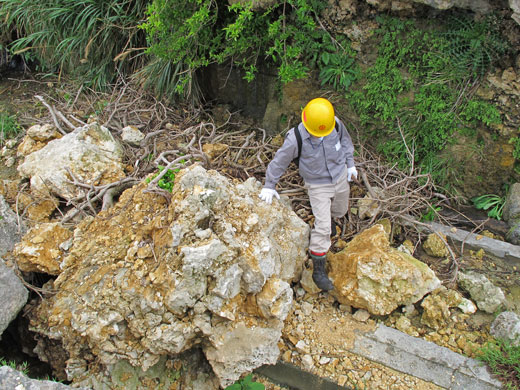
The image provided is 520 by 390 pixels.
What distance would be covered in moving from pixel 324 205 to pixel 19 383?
7.12ft

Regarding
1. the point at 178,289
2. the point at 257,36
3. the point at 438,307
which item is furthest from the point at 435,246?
the point at 257,36

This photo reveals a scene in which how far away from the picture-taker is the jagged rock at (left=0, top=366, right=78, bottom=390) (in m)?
1.96

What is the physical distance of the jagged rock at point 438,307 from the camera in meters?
2.70

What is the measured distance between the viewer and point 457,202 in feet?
11.7

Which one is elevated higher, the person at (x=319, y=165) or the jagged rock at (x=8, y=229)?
the person at (x=319, y=165)

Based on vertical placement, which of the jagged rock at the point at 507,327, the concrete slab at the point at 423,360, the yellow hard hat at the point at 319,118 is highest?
the yellow hard hat at the point at 319,118

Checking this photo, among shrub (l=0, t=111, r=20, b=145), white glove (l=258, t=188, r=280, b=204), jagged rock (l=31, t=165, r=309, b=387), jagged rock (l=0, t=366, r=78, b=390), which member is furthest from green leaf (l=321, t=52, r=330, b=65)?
shrub (l=0, t=111, r=20, b=145)

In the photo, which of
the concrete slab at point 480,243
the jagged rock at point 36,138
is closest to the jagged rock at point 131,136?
the jagged rock at point 36,138

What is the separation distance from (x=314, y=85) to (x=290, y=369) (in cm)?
256

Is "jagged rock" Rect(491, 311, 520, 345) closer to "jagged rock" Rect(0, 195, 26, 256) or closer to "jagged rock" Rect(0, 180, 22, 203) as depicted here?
"jagged rock" Rect(0, 195, 26, 256)

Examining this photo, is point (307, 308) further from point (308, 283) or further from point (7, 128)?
point (7, 128)

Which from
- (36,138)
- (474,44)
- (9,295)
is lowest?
(9,295)

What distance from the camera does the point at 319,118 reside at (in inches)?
104

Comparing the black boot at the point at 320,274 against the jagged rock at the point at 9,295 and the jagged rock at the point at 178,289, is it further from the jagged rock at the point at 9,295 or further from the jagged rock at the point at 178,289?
the jagged rock at the point at 9,295
